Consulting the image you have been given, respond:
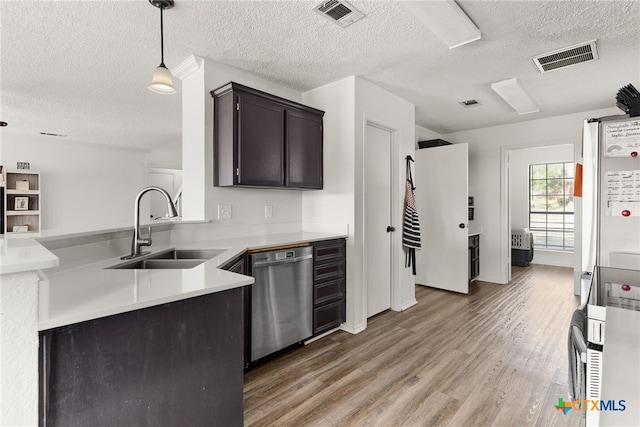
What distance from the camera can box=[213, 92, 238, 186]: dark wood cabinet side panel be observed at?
2.50 m

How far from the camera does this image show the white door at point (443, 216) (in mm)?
4238

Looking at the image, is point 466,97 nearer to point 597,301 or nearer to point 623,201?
point 623,201

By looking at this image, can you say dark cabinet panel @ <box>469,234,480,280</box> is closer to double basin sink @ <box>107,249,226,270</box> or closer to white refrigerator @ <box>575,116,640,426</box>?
white refrigerator @ <box>575,116,640,426</box>

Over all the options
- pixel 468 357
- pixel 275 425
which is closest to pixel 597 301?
pixel 468 357

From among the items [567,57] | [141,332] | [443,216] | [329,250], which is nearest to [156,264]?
[141,332]

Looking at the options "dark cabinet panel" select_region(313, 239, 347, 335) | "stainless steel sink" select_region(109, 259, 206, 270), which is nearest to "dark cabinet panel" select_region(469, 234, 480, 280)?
"dark cabinet panel" select_region(313, 239, 347, 335)

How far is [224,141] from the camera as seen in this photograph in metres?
2.58

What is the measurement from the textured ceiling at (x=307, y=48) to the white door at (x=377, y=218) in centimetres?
63

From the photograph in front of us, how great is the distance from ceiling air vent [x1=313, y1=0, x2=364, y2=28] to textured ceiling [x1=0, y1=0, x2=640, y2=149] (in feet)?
0.18

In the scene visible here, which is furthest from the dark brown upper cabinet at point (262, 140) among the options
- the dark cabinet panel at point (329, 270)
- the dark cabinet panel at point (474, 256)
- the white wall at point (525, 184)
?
the white wall at point (525, 184)

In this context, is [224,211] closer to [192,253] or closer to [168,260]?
[192,253]

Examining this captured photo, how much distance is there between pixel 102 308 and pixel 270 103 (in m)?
2.21

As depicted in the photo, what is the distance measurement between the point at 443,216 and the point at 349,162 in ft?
7.05

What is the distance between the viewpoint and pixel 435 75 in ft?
9.98
